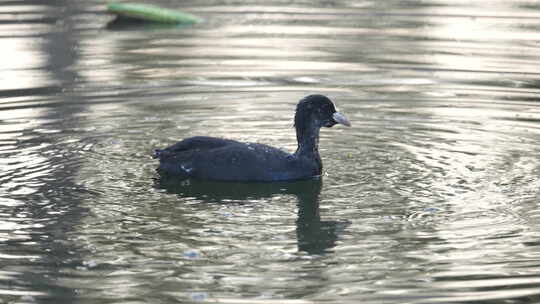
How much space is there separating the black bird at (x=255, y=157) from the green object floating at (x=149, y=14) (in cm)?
994

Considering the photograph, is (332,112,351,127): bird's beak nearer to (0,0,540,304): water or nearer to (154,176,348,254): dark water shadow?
(0,0,540,304): water

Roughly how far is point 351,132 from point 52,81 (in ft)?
17.2

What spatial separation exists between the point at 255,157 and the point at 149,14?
421 inches

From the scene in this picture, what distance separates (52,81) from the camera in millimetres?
16766

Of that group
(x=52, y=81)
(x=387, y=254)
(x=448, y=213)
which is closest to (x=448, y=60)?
(x=52, y=81)

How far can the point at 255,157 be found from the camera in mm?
11367

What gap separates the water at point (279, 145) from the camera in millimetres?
8617

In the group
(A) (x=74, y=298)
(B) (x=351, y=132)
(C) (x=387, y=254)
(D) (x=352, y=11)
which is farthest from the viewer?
(D) (x=352, y=11)

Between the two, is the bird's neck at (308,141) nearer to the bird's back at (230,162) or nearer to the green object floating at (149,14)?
the bird's back at (230,162)

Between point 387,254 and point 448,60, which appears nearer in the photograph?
point 387,254

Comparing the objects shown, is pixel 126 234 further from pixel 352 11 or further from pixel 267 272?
pixel 352 11

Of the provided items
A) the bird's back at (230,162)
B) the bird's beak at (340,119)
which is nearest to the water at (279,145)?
the bird's back at (230,162)

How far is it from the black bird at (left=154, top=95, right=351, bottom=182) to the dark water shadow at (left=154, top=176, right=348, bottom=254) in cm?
8

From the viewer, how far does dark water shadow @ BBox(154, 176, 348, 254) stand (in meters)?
9.77
